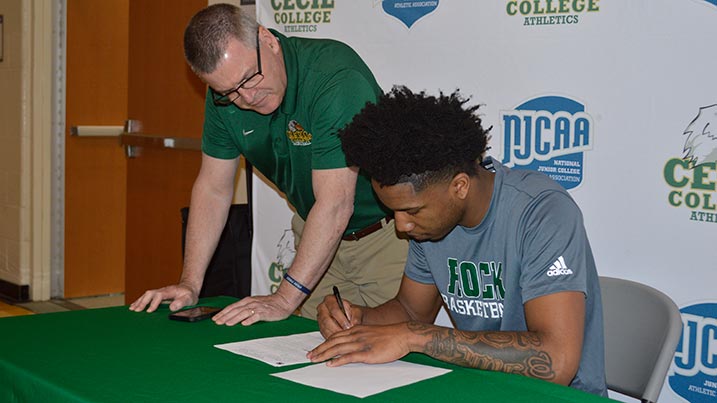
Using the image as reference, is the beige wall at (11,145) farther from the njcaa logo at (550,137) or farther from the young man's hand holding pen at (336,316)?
the young man's hand holding pen at (336,316)

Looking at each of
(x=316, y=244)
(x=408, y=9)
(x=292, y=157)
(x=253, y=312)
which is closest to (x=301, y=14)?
A: (x=408, y=9)

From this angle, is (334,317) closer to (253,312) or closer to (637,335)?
(253,312)

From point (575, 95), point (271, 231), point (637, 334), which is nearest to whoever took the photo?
point (637, 334)

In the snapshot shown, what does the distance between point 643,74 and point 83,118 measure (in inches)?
152

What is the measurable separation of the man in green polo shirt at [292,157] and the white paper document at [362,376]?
44cm

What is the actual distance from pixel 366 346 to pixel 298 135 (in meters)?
0.87

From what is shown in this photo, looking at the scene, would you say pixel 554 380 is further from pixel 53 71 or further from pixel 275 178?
pixel 53 71

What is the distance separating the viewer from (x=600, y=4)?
2.35 meters

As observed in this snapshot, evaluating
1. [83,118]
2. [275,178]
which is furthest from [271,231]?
[83,118]

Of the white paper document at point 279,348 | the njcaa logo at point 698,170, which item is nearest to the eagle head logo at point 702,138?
the njcaa logo at point 698,170

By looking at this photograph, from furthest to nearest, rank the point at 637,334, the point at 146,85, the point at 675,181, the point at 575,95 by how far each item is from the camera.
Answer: the point at 146,85 < the point at 575,95 < the point at 675,181 < the point at 637,334

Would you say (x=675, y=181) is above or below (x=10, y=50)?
below

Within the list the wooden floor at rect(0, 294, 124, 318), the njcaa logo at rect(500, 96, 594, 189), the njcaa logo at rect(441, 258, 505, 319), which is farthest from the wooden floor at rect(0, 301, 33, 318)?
the njcaa logo at rect(441, 258, 505, 319)

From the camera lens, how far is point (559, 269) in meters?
1.67
